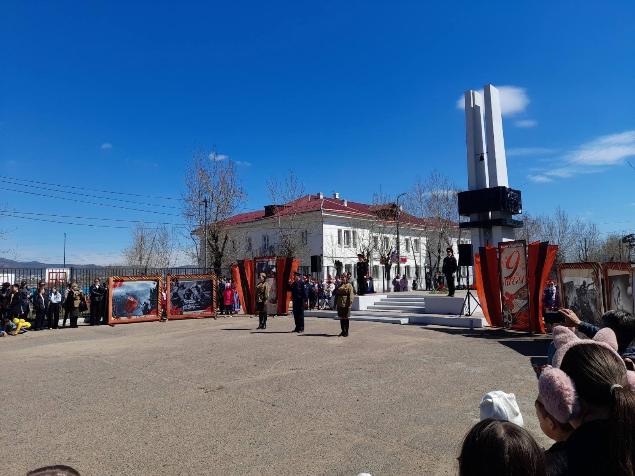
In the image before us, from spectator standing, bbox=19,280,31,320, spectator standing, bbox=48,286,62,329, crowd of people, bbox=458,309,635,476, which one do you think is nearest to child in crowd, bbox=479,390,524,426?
crowd of people, bbox=458,309,635,476

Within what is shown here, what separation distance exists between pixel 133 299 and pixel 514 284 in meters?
15.9

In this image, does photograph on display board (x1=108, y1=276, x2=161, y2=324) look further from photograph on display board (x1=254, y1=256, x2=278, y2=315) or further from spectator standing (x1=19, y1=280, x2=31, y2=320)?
photograph on display board (x1=254, y1=256, x2=278, y2=315)

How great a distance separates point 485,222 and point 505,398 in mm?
21490

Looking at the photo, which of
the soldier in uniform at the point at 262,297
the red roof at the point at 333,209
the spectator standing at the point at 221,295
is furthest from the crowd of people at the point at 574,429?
the red roof at the point at 333,209

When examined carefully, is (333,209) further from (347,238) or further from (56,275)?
(56,275)

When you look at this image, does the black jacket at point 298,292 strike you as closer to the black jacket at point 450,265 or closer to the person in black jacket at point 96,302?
the black jacket at point 450,265

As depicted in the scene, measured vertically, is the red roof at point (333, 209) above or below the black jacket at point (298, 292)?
above

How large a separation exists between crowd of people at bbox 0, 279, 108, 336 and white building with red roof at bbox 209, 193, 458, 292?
24945 mm

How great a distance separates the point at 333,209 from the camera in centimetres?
5088

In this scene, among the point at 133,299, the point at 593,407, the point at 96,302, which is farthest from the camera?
the point at 133,299

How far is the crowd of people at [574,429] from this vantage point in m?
1.57

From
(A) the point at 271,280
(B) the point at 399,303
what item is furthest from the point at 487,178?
(A) the point at 271,280

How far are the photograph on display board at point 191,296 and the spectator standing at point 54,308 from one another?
4.57 m

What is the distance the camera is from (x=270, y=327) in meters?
17.0
